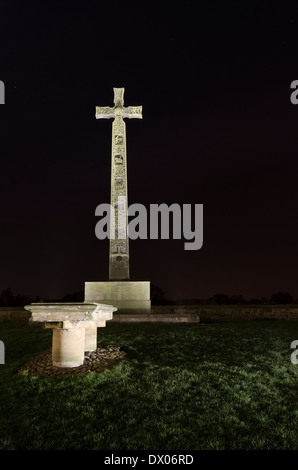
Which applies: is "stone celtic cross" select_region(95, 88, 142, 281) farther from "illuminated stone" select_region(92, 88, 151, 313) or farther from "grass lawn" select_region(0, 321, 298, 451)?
"grass lawn" select_region(0, 321, 298, 451)

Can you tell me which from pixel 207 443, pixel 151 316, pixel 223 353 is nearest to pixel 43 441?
pixel 207 443

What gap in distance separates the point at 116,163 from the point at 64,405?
12.4m

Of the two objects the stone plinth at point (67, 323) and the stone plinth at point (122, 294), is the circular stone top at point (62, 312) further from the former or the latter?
the stone plinth at point (122, 294)

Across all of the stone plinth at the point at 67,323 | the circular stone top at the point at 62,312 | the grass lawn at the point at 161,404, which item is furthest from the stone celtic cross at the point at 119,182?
the circular stone top at the point at 62,312

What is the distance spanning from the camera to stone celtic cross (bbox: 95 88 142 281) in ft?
46.5

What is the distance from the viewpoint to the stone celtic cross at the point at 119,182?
559 inches

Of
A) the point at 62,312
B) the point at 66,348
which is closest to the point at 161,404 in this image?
the point at 66,348

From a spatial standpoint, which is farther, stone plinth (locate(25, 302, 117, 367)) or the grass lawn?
stone plinth (locate(25, 302, 117, 367))

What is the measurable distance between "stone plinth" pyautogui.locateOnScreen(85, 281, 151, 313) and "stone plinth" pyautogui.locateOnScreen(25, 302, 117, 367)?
739cm

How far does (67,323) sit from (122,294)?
7935 millimetres

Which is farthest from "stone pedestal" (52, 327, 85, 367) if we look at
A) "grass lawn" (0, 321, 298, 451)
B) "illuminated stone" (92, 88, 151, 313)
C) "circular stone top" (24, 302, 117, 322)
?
"illuminated stone" (92, 88, 151, 313)

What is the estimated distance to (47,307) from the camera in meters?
5.25

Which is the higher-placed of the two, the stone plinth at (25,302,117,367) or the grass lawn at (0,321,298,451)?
the stone plinth at (25,302,117,367)
